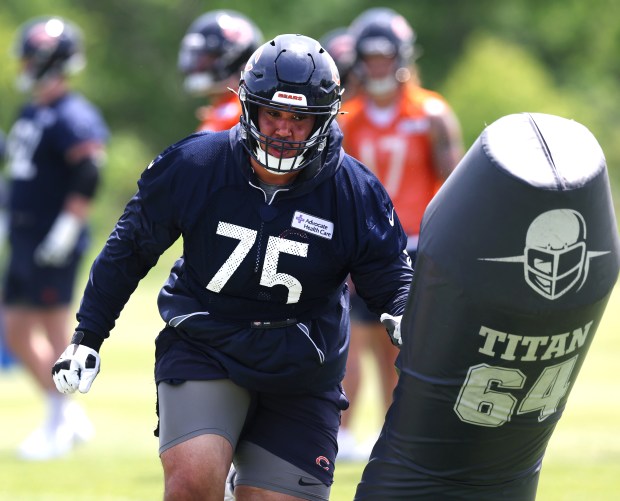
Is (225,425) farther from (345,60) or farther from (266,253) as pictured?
(345,60)

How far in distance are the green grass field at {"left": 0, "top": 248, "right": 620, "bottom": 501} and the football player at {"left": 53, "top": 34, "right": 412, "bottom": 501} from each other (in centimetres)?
216

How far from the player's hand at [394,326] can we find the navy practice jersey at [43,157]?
196 inches

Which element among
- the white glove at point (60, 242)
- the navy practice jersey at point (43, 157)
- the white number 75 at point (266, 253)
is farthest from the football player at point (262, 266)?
the navy practice jersey at point (43, 157)

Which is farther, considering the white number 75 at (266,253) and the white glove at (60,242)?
the white glove at (60,242)

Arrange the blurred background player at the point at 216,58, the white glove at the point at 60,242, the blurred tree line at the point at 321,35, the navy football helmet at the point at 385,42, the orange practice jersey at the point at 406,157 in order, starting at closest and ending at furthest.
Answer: the blurred background player at the point at 216,58 → the orange practice jersey at the point at 406,157 → the navy football helmet at the point at 385,42 → the white glove at the point at 60,242 → the blurred tree line at the point at 321,35

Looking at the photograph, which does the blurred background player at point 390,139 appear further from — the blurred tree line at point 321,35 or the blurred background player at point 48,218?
the blurred tree line at point 321,35

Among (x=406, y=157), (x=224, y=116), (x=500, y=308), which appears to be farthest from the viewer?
(x=406, y=157)

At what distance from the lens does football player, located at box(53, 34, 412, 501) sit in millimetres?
4914

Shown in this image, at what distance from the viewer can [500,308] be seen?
4.54 meters

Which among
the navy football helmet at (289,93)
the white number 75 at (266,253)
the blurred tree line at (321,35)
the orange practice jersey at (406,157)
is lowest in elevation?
the blurred tree line at (321,35)

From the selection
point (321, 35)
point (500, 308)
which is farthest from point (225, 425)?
point (321, 35)

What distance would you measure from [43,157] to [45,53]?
793 mm

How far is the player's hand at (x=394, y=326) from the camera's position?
196 inches

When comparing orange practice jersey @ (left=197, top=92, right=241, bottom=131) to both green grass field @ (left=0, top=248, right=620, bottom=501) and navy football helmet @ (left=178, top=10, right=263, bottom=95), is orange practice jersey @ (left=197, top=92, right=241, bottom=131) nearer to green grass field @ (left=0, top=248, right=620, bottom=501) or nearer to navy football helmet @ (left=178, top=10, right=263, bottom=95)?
navy football helmet @ (left=178, top=10, right=263, bottom=95)
